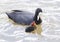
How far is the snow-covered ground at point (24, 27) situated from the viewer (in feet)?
31.7

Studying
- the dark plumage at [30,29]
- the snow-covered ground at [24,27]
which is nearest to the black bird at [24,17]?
the snow-covered ground at [24,27]

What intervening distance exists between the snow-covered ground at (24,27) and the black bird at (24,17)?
22 cm

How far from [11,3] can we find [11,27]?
2126mm

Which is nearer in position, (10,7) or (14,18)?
(14,18)

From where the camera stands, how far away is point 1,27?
1046 centimetres

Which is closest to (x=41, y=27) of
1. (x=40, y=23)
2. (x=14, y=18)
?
(x=40, y=23)

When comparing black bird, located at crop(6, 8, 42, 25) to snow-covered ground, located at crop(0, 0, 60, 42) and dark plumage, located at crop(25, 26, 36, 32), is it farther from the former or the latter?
dark plumage, located at crop(25, 26, 36, 32)

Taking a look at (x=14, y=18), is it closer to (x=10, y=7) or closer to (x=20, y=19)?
(x=20, y=19)

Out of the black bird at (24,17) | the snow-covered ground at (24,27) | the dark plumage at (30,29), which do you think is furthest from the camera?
the black bird at (24,17)

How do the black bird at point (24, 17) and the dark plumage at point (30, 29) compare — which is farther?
the black bird at point (24, 17)

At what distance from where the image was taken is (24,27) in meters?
10.7

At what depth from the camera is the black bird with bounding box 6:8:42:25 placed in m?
10.9

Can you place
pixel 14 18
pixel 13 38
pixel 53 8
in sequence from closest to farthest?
pixel 13 38, pixel 14 18, pixel 53 8

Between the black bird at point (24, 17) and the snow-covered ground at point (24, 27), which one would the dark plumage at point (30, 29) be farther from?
the black bird at point (24, 17)
